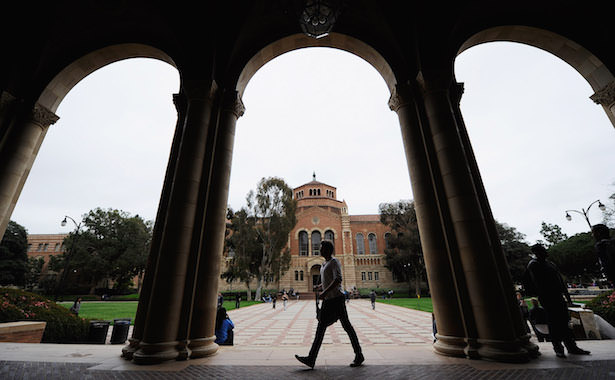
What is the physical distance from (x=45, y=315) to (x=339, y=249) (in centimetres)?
3845

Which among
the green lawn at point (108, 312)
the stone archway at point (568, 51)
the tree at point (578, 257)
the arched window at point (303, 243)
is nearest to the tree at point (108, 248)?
the green lawn at point (108, 312)

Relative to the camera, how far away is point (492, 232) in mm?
4500

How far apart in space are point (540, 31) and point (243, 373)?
9643 millimetres

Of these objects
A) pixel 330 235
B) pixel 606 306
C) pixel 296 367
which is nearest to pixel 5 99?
pixel 296 367

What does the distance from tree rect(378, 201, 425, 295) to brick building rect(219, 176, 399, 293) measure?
4.15 metres

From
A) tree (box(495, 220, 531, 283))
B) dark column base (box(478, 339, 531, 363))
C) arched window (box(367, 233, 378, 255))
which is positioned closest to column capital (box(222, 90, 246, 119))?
dark column base (box(478, 339, 531, 363))

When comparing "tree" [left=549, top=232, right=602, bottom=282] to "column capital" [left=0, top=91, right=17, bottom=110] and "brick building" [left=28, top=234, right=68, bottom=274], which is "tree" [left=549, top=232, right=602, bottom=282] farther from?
"brick building" [left=28, top=234, right=68, bottom=274]

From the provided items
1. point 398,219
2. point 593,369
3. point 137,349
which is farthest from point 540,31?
point 398,219

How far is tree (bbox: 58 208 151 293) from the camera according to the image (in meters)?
37.8

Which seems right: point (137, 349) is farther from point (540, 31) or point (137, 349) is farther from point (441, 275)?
point (540, 31)

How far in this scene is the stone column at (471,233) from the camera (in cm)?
375

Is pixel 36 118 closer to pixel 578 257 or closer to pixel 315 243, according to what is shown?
pixel 315 243

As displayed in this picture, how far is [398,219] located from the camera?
40.3 metres

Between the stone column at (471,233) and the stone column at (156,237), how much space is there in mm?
5302
